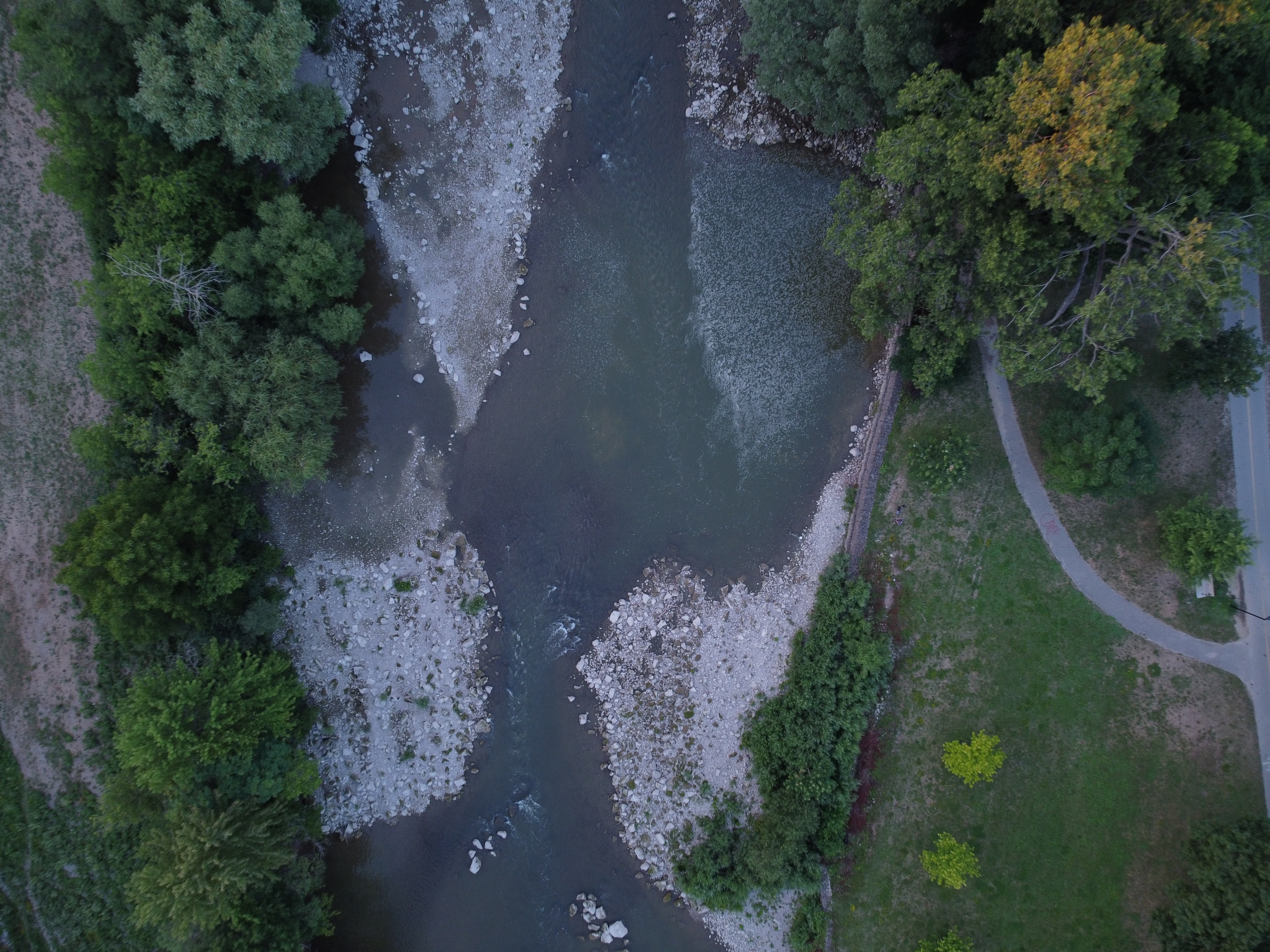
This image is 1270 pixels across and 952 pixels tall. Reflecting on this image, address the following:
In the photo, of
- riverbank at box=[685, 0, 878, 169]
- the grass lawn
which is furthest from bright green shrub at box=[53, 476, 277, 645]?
the grass lawn

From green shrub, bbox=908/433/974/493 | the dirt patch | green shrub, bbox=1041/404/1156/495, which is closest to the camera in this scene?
green shrub, bbox=1041/404/1156/495

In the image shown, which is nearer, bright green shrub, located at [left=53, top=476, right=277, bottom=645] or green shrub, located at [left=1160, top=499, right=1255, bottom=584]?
bright green shrub, located at [left=53, top=476, right=277, bottom=645]

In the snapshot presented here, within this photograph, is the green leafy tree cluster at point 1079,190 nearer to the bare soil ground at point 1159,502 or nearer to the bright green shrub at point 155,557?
the bare soil ground at point 1159,502

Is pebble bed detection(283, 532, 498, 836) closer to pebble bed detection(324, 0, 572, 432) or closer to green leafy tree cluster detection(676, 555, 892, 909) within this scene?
pebble bed detection(324, 0, 572, 432)

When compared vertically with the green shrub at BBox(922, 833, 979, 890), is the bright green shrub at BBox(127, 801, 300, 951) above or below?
below

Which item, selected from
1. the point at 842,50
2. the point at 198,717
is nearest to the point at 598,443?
the point at 842,50

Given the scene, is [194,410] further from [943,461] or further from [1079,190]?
[1079,190]

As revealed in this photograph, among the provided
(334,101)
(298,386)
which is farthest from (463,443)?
(334,101)
